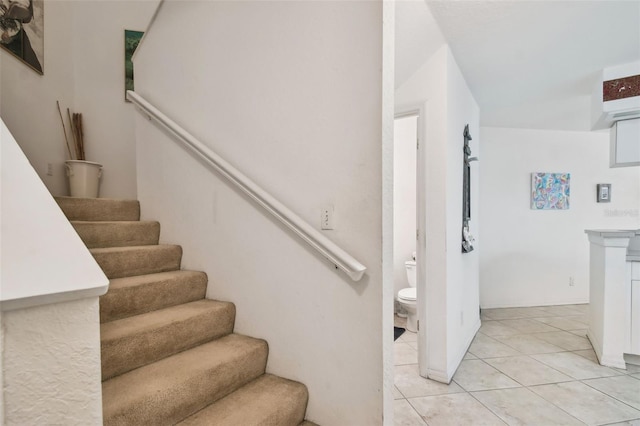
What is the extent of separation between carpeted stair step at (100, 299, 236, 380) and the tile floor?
1.21 metres

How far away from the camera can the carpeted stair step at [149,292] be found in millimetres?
1424

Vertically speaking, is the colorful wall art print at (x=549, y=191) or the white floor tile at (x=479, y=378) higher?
the colorful wall art print at (x=549, y=191)

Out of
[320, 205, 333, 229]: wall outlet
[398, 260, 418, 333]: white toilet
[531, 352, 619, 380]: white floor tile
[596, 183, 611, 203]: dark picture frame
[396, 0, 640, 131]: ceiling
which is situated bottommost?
[531, 352, 619, 380]: white floor tile

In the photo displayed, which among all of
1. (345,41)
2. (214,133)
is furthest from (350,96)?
(214,133)

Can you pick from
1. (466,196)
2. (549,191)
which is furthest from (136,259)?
(549,191)

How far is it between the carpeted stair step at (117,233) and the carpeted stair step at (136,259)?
0.34 feet

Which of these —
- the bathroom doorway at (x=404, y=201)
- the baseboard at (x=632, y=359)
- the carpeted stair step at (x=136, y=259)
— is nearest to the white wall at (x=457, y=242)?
the bathroom doorway at (x=404, y=201)

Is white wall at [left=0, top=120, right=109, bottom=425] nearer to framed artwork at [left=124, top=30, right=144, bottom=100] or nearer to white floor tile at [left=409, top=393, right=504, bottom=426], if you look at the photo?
white floor tile at [left=409, top=393, right=504, bottom=426]

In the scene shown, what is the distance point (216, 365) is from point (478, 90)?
11.2 feet

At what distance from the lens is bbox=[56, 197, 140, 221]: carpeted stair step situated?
193 cm

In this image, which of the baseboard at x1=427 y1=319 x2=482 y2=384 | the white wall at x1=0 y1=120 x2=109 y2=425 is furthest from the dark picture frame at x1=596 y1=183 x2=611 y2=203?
the white wall at x1=0 y1=120 x2=109 y2=425

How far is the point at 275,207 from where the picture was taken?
4.71 feet

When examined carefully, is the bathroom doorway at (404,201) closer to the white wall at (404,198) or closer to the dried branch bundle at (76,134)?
the white wall at (404,198)

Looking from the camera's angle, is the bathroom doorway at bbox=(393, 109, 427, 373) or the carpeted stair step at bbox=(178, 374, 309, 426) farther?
the bathroom doorway at bbox=(393, 109, 427, 373)
